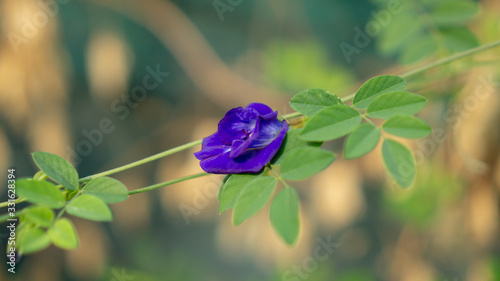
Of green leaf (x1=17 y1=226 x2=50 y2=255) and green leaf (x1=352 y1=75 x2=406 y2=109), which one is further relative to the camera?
green leaf (x1=352 y1=75 x2=406 y2=109)

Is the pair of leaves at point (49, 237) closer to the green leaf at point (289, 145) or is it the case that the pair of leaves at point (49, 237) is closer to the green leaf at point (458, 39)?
the green leaf at point (289, 145)

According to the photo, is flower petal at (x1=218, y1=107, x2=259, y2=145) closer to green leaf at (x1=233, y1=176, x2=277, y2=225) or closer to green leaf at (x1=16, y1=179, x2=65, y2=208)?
green leaf at (x1=233, y1=176, x2=277, y2=225)

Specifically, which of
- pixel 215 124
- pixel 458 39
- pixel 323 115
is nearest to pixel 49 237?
pixel 323 115

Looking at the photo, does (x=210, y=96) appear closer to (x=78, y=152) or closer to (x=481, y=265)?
(x=78, y=152)

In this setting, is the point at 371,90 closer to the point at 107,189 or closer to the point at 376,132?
the point at 376,132

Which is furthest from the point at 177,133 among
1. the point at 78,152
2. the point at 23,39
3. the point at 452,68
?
the point at 452,68

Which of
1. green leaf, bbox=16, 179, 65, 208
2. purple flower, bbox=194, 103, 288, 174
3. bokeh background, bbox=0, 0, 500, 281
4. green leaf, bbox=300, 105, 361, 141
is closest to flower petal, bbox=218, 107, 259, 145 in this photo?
purple flower, bbox=194, 103, 288, 174
